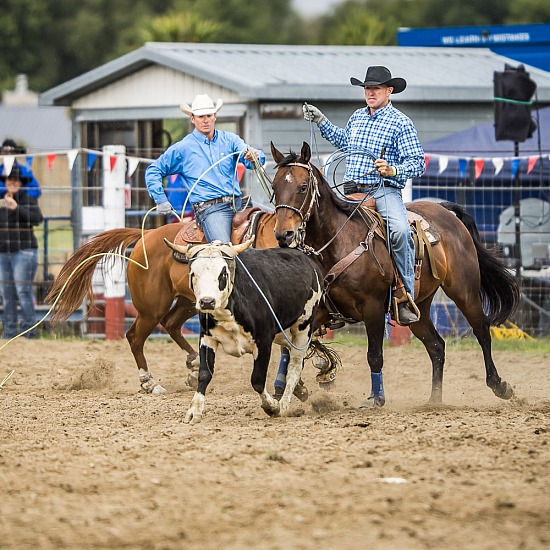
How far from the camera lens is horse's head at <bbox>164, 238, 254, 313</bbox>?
6871 millimetres

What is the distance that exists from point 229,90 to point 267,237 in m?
6.28

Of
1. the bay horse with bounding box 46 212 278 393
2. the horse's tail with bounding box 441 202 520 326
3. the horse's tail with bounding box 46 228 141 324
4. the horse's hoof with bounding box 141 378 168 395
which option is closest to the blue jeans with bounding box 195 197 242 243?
the bay horse with bounding box 46 212 278 393

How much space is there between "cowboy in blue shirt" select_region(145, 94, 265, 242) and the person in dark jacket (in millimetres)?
4908

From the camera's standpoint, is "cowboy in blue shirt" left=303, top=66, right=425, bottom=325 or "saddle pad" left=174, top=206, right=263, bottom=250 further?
"saddle pad" left=174, top=206, right=263, bottom=250

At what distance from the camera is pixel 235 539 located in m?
4.54

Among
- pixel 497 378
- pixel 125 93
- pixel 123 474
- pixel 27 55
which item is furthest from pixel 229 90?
pixel 27 55

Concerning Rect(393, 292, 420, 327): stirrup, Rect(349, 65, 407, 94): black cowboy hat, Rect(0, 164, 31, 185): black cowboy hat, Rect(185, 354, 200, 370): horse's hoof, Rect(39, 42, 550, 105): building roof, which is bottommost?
Rect(185, 354, 200, 370): horse's hoof

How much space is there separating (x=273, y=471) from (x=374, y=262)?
2758 millimetres

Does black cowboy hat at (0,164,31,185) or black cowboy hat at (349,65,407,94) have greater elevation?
black cowboy hat at (349,65,407,94)

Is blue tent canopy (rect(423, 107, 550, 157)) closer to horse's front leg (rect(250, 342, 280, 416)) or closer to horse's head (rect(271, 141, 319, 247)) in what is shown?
horse's head (rect(271, 141, 319, 247))

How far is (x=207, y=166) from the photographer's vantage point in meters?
9.05

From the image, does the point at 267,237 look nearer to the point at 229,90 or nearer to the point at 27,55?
the point at 229,90

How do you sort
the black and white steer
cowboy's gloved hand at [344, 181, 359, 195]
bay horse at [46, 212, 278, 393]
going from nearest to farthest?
the black and white steer, cowboy's gloved hand at [344, 181, 359, 195], bay horse at [46, 212, 278, 393]

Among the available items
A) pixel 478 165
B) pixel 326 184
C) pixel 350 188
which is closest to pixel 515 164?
pixel 478 165
